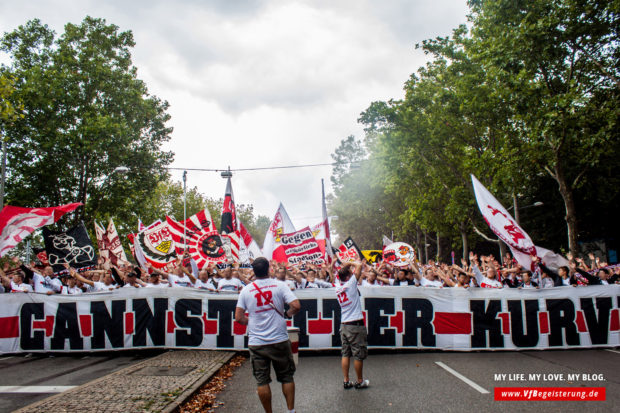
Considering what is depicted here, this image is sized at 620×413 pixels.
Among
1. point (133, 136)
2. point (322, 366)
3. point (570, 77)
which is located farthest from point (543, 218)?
point (322, 366)

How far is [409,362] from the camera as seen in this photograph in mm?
8406

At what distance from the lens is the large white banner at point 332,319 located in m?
9.52

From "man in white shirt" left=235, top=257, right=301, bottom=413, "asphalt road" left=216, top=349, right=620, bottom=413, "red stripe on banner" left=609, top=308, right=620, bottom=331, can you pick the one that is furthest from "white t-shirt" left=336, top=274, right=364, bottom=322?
"red stripe on banner" left=609, top=308, right=620, bottom=331

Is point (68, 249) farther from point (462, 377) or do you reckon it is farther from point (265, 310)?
point (462, 377)

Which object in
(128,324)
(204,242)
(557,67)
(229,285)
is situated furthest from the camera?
(557,67)

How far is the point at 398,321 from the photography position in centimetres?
959

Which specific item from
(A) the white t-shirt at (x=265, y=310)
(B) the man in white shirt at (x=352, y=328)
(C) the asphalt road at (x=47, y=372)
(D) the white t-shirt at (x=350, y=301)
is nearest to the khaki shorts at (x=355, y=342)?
(B) the man in white shirt at (x=352, y=328)

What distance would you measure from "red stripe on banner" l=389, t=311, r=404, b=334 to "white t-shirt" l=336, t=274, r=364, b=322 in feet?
9.52

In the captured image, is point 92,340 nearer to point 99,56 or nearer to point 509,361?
point 509,361

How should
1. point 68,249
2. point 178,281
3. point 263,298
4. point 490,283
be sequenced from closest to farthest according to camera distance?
point 263,298 < point 490,283 < point 178,281 < point 68,249

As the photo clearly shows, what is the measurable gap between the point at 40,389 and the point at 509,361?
783 centimetres

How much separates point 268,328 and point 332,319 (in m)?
4.59

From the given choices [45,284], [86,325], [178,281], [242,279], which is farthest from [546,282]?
[45,284]

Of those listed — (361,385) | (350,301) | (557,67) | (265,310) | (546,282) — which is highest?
(557,67)
